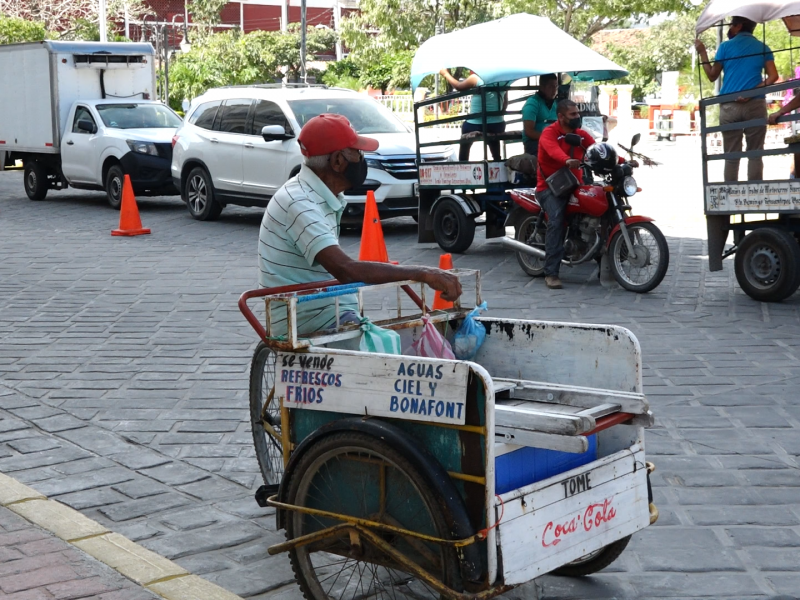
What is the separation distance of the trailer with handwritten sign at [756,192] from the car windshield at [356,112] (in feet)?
21.1

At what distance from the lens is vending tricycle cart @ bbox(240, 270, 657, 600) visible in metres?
3.20

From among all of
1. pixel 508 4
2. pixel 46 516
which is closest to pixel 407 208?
pixel 46 516

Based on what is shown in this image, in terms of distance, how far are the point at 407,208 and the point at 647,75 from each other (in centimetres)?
5495

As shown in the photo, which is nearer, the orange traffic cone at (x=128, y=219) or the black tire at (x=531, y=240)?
the black tire at (x=531, y=240)

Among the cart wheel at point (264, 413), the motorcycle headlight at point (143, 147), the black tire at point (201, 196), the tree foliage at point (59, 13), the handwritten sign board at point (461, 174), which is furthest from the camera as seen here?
the tree foliage at point (59, 13)

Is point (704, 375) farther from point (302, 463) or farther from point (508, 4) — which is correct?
point (508, 4)

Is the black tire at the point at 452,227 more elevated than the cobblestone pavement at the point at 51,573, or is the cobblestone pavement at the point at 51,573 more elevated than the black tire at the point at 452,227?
the black tire at the point at 452,227

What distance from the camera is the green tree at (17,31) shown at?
130 ft

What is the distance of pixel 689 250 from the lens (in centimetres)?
1201

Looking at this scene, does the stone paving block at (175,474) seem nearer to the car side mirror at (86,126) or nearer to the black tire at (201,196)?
the black tire at (201,196)

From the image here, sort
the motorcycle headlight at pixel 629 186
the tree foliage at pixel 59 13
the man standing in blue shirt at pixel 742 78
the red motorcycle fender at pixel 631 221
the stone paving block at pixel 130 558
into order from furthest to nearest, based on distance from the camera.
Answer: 1. the tree foliage at pixel 59 13
2. the motorcycle headlight at pixel 629 186
3. the red motorcycle fender at pixel 631 221
4. the man standing in blue shirt at pixel 742 78
5. the stone paving block at pixel 130 558

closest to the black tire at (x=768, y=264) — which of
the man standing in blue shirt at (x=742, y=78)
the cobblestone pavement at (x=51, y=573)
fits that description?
the man standing in blue shirt at (x=742, y=78)

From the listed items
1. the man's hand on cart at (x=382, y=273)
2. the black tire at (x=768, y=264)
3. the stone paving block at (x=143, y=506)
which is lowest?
the stone paving block at (x=143, y=506)

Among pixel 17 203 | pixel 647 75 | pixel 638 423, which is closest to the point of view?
pixel 638 423
